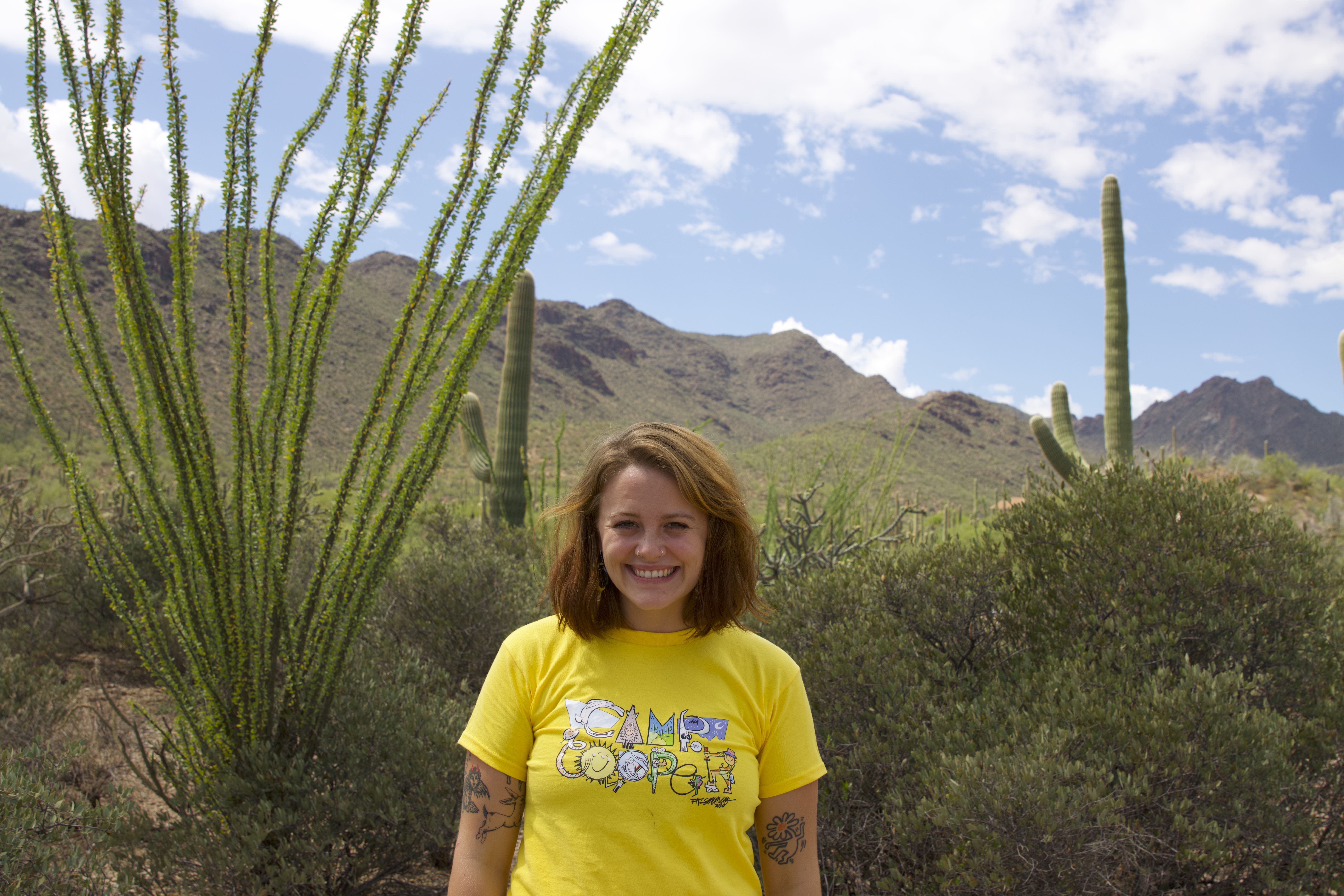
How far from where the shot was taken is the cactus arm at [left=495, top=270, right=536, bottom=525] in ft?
31.1

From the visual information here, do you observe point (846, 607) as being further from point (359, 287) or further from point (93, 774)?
point (359, 287)

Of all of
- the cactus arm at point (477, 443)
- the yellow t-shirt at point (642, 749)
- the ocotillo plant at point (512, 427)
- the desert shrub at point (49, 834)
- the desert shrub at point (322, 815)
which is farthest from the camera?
the ocotillo plant at point (512, 427)

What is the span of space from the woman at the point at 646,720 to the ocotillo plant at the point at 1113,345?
31.1 feet

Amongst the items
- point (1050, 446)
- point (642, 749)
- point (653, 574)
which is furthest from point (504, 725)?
point (1050, 446)

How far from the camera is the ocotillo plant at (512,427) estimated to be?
946 centimetres

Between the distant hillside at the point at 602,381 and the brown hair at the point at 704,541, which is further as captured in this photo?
the distant hillside at the point at 602,381

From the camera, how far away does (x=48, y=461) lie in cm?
2116

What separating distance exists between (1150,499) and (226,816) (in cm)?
409

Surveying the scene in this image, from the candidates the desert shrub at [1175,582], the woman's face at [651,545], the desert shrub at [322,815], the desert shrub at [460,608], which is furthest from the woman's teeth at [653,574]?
the desert shrub at [460,608]

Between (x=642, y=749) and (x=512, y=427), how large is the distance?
840 cm

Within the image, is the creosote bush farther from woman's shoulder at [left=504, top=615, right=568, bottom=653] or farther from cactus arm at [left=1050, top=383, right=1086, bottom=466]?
cactus arm at [left=1050, top=383, right=1086, bottom=466]

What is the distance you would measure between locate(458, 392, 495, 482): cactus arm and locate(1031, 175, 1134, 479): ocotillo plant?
6808mm

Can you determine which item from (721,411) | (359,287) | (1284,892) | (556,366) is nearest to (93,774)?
(1284,892)

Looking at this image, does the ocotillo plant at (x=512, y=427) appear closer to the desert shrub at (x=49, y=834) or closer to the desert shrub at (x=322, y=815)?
the desert shrub at (x=322, y=815)
